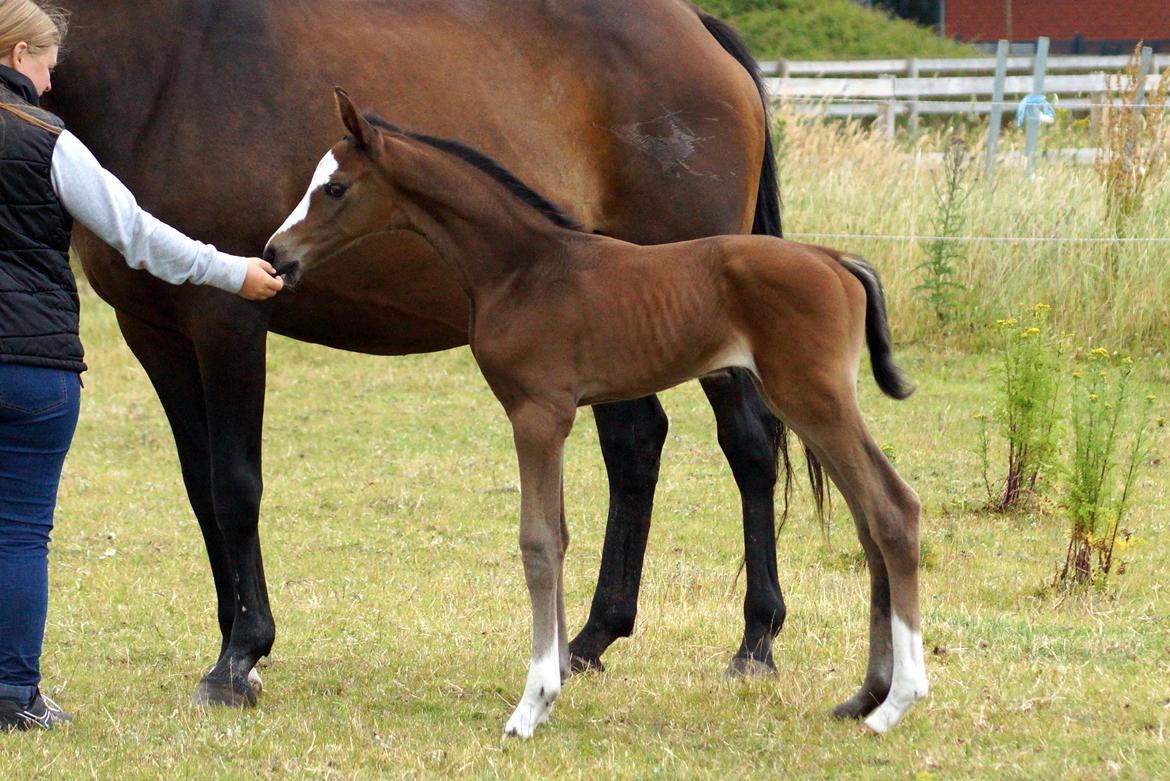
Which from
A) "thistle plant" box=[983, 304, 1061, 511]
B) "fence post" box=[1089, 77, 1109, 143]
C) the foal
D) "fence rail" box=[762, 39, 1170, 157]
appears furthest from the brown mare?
"fence rail" box=[762, 39, 1170, 157]

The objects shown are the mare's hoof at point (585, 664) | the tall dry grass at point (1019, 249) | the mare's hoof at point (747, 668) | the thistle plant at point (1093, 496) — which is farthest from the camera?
the tall dry grass at point (1019, 249)

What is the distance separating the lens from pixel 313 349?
13.0m

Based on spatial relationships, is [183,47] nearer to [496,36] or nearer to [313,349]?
[496,36]

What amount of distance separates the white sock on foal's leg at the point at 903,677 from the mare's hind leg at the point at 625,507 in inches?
56.1

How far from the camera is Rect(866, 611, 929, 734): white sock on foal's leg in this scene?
395 cm

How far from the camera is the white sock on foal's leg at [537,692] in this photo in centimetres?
409

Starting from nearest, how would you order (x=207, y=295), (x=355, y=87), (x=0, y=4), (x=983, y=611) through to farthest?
(x=0, y=4) < (x=207, y=295) < (x=355, y=87) < (x=983, y=611)

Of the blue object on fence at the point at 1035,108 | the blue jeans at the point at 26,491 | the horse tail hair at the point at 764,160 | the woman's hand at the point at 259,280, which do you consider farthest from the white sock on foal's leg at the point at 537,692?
the blue object on fence at the point at 1035,108

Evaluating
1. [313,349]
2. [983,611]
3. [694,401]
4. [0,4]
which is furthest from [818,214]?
[0,4]

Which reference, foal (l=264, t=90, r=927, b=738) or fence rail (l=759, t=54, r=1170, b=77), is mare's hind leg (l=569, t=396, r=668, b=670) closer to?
foal (l=264, t=90, r=927, b=738)

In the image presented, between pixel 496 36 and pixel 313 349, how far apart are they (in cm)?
795

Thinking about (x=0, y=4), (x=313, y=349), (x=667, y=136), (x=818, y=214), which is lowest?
(x=313, y=349)

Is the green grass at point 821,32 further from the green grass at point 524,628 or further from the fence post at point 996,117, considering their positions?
the green grass at point 524,628

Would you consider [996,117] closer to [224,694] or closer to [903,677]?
[903,677]
